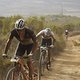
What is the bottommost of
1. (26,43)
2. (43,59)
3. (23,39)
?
(43,59)

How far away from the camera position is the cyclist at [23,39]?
944cm

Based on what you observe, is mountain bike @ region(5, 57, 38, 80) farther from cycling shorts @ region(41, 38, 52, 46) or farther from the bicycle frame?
cycling shorts @ region(41, 38, 52, 46)

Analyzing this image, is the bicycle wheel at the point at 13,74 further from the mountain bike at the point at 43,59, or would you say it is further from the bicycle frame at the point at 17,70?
the mountain bike at the point at 43,59

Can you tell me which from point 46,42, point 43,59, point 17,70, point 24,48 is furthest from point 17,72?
point 46,42

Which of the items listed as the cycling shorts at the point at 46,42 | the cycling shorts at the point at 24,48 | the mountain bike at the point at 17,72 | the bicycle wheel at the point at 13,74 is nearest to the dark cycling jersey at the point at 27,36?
the cycling shorts at the point at 24,48

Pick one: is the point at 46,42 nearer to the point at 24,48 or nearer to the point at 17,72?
the point at 24,48

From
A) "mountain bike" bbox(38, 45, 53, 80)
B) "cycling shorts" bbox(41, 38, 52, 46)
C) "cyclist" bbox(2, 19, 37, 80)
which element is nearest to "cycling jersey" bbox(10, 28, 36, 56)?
"cyclist" bbox(2, 19, 37, 80)

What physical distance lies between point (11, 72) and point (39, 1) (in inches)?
5739

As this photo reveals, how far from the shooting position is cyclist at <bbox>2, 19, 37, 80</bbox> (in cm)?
944

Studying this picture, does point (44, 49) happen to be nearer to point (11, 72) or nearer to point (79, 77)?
point (79, 77)

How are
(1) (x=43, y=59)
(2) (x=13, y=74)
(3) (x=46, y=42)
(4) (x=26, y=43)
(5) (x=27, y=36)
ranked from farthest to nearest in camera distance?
(3) (x=46, y=42)
(1) (x=43, y=59)
(4) (x=26, y=43)
(5) (x=27, y=36)
(2) (x=13, y=74)

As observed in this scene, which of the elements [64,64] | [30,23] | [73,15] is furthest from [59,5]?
[64,64]

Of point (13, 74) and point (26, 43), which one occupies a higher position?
point (26, 43)

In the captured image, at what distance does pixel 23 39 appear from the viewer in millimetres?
9820
